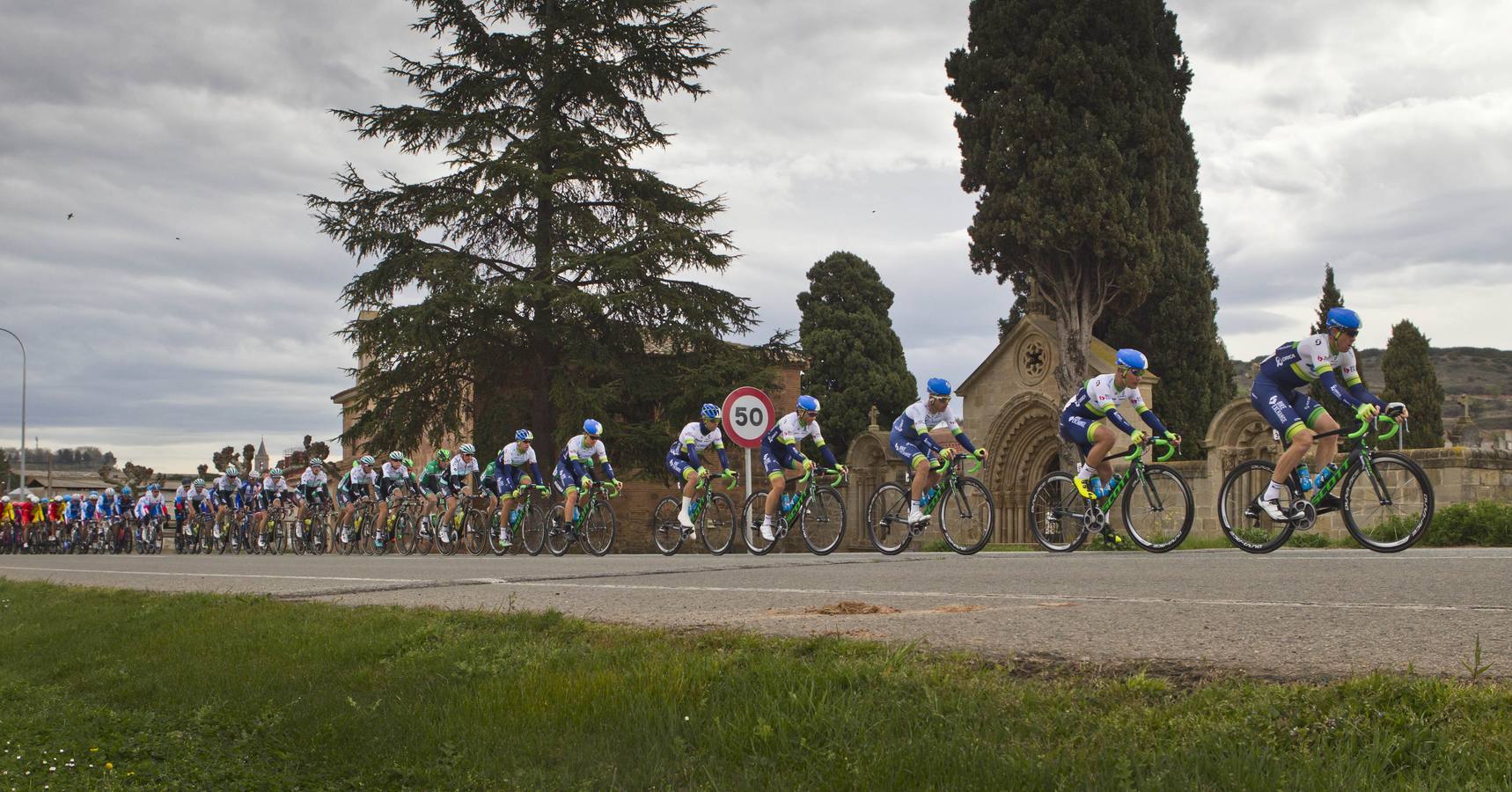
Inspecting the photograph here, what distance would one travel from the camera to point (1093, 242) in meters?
31.8

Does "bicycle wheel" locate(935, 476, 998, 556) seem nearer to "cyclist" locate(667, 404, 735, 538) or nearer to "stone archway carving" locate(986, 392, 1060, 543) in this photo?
"cyclist" locate(667, 404, 735, 538)

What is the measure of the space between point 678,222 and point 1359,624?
95.0ft

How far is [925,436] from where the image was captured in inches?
565

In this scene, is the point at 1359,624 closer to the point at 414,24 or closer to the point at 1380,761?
the point at 1380,761

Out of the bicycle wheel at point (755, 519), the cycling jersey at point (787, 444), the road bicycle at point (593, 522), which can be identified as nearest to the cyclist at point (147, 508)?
the road bicycle at point (593, 522)

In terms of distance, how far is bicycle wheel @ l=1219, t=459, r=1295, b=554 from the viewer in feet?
36.6

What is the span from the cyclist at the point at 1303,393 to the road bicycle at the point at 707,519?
26.8 ft

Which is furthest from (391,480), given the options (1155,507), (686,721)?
(686,721)

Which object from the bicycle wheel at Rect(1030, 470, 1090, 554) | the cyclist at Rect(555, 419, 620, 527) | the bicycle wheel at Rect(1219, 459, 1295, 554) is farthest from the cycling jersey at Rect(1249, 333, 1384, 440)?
the cyclist at Rect(555, 419, 620, 527)

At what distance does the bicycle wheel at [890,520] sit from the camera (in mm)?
14812

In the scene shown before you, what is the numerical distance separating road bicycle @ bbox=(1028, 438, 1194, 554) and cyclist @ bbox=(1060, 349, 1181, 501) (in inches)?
5.1

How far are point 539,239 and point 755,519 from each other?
17895 mm

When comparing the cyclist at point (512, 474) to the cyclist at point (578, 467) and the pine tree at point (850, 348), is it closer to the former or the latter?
the cyclist at point (578, 467)

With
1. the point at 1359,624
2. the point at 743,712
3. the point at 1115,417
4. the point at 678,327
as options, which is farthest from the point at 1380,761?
the point at 678,327
